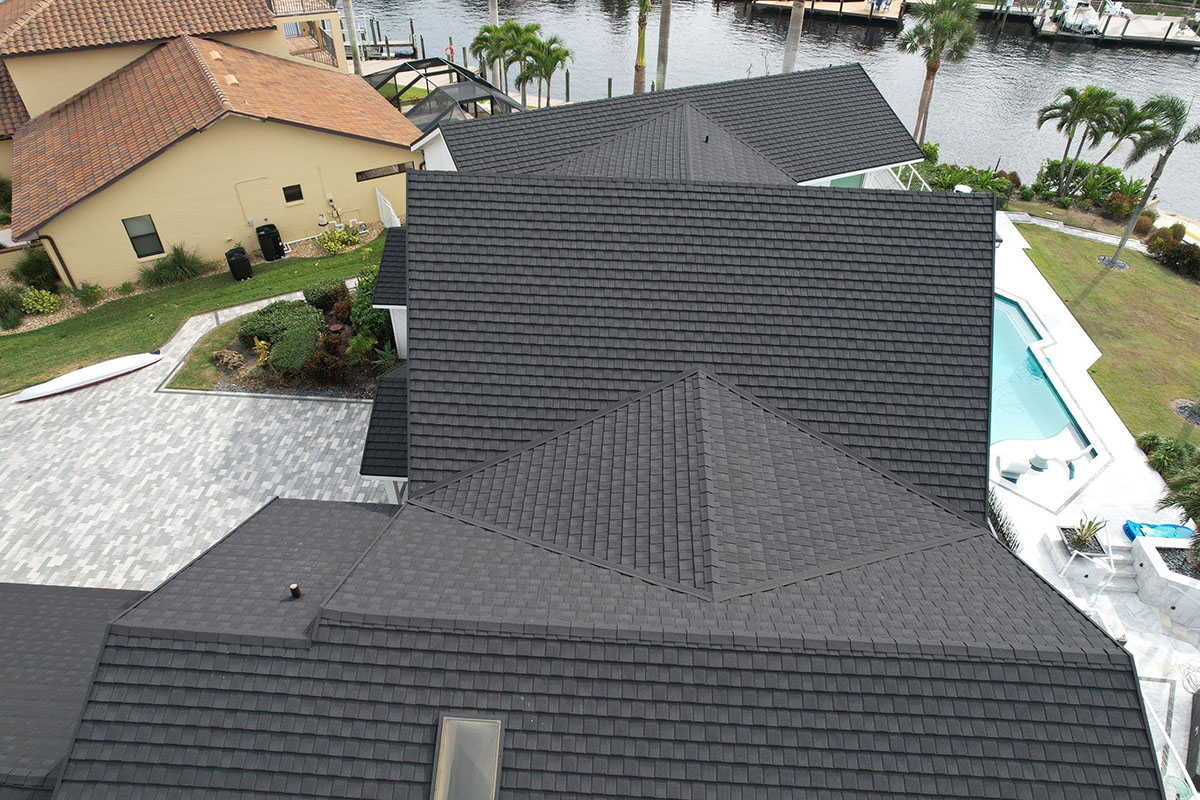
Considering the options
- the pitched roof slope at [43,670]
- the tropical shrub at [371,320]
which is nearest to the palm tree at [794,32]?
the tropical shrub at [371,320]

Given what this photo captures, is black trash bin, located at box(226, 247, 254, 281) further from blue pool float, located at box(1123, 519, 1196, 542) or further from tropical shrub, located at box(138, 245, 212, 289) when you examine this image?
blue pool float, located at box(1123, 519, 1196, 542)

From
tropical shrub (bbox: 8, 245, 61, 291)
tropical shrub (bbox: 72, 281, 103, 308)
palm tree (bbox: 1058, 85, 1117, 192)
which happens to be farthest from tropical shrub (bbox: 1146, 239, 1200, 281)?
tropical shrub (bbox: 8, 245, 61, 291)

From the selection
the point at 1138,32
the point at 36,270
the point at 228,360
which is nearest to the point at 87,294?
the point at 36,270

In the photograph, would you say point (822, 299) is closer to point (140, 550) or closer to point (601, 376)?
point (601, 376)

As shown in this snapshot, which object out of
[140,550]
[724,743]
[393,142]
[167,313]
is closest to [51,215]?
[167,313]

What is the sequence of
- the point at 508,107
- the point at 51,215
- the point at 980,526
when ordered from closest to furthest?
the point at 980,526 < the point at 51,215 < the point at 508,107

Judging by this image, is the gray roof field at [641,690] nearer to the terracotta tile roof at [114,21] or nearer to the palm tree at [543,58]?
the terracotta tile roof at [114,21]

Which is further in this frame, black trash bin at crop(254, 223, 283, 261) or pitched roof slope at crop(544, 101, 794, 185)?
black trash bin at crop(254, 223, 283, 261)
